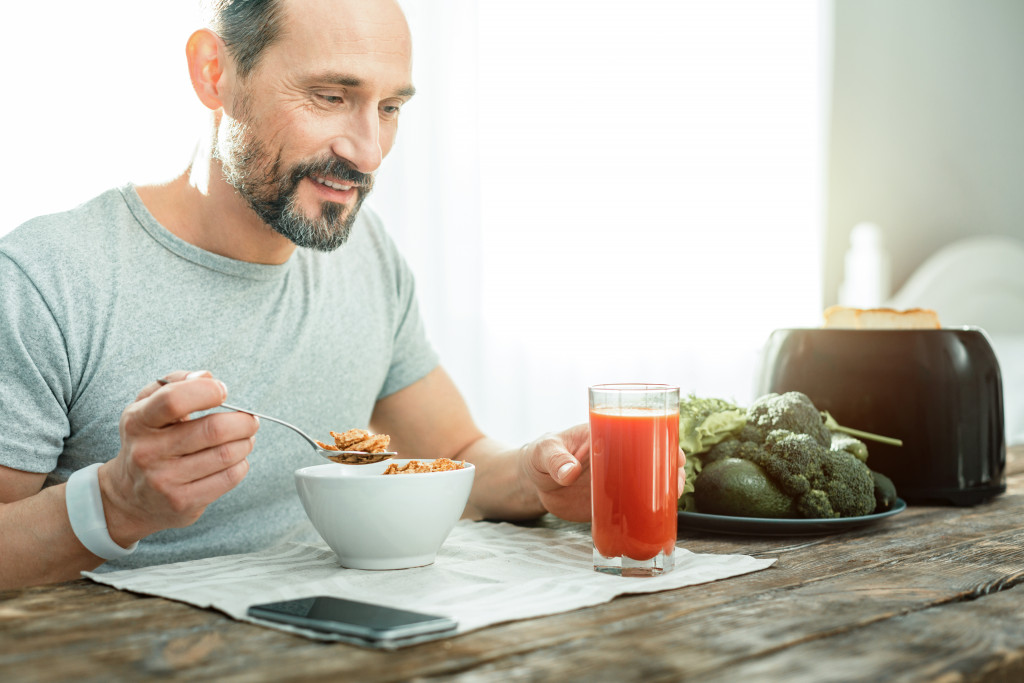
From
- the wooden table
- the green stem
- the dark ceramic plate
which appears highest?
the green stem

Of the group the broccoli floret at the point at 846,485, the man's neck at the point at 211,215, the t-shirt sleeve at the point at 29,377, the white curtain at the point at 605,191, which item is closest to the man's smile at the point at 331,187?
the man's neck at the point at 211,215

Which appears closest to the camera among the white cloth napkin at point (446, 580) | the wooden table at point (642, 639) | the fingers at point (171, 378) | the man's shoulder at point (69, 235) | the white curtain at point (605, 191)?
the wooden table at point (642, 639)

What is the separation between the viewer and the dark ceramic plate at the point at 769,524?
1.05 meters

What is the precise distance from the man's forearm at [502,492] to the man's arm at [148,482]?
38cm

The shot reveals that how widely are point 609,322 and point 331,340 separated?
1.96 m

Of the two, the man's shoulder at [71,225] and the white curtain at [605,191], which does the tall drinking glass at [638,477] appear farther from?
the white curtain at [605,191]

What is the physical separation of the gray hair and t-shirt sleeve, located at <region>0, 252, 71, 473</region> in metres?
0.41

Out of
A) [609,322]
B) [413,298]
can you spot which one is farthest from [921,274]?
[413,298]

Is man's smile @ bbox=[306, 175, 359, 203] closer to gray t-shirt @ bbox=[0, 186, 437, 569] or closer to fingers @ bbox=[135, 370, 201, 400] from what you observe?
gray t-shirt @ bbox=[0, 186, 437, 569]

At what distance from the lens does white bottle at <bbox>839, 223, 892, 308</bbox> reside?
12.3 ft

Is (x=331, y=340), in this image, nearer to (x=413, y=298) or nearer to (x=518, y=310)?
(x=413, y=298)

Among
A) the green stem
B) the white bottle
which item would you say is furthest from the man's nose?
the white bottle

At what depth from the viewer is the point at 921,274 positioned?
360 centimetres

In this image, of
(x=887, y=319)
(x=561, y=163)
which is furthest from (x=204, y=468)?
(x=561, y=163)
